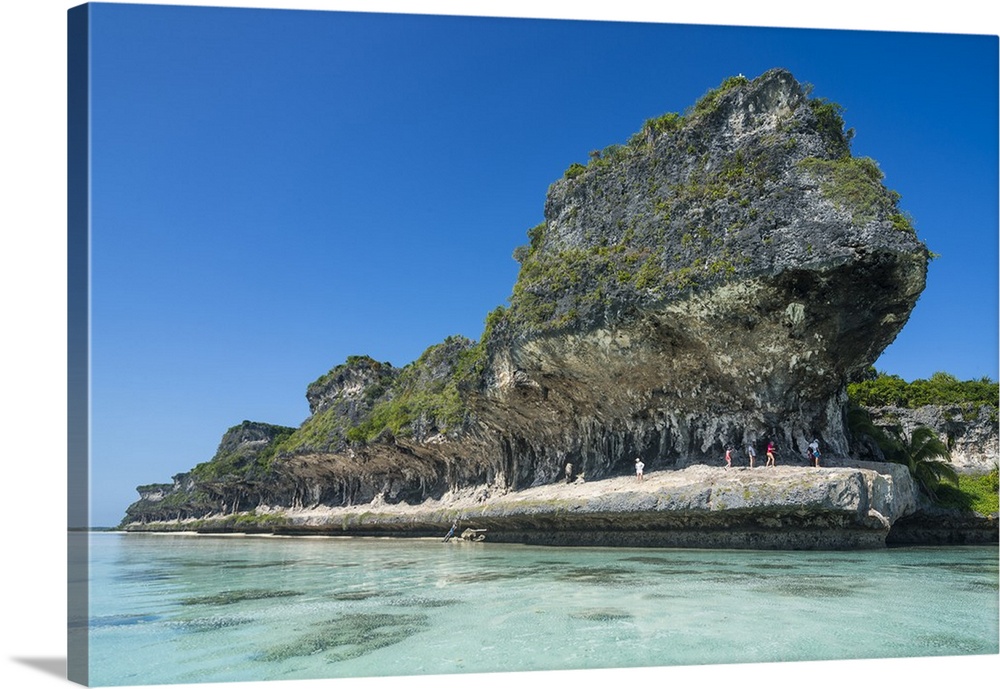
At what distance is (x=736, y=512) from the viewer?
16500mm

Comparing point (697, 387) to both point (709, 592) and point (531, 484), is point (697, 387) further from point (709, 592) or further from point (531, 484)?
point (709, 592)

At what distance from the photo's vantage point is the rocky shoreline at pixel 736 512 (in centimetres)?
1573

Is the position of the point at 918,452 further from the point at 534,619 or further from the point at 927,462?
the point at 534,619

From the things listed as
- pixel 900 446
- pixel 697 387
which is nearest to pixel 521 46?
pixel 697 387

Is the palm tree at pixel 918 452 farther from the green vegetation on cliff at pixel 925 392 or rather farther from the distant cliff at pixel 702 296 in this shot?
the green vegetation on cliff at pixel 925 392

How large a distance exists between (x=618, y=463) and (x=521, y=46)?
16.1 meters

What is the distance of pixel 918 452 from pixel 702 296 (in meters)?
10.4

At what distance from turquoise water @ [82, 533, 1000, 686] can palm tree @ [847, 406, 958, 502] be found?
887cm

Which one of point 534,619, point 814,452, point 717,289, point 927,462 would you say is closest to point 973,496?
point 927,462

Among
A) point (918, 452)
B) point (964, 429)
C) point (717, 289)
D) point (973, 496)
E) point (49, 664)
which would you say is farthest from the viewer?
point (964, 429)

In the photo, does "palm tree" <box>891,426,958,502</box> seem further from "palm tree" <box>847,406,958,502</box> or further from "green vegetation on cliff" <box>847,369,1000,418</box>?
"green vegetation on cliff" <box>847,369,1000,418</box>

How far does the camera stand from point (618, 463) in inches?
895

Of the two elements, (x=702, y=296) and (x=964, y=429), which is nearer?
(x=702, y=296)

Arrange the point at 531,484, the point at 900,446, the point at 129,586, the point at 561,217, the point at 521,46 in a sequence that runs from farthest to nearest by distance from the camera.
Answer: the point at 531,484, the point at 561,217, the point at 900,446, the point at 129,586, the point at 521,46
